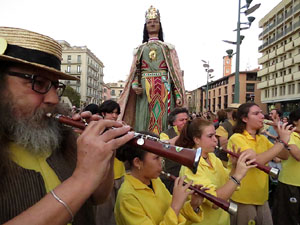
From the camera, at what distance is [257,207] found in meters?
3.01

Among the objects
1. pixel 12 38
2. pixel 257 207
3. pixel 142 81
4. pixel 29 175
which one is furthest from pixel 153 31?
pixel 29 175

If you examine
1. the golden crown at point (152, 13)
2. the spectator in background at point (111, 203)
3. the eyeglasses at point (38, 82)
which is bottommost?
the spectator in background at point (111, 203)

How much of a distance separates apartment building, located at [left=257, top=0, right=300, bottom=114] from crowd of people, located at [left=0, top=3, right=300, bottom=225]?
3565cm

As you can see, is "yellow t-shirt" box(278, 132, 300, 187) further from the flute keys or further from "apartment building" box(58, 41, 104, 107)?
"apartment building" box(58, 41, 104, 107)

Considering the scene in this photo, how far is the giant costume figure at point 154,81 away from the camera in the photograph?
4.59 metres

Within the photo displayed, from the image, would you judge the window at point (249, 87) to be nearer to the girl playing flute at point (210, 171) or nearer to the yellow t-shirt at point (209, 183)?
the girl playing flute at point (210, 171)

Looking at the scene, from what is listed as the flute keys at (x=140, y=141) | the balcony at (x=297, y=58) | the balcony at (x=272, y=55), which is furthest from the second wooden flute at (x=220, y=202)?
the balcony at (x=272, y=55)

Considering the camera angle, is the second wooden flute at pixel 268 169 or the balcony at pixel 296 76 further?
the balcony at pixel 296 76

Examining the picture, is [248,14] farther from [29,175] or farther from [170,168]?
[29,175]

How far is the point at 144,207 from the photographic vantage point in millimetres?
1991

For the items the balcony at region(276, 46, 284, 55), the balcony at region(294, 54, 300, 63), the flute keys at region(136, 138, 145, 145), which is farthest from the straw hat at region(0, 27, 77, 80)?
the balcony at region(276, 46, 284, 55)

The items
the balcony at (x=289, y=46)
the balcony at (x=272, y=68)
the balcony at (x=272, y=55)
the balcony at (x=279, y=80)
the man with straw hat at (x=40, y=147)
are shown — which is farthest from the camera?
the balcony at (x=272, y=68)

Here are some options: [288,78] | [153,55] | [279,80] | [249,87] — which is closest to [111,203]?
[153,55]

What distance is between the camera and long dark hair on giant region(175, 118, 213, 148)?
2.84m
